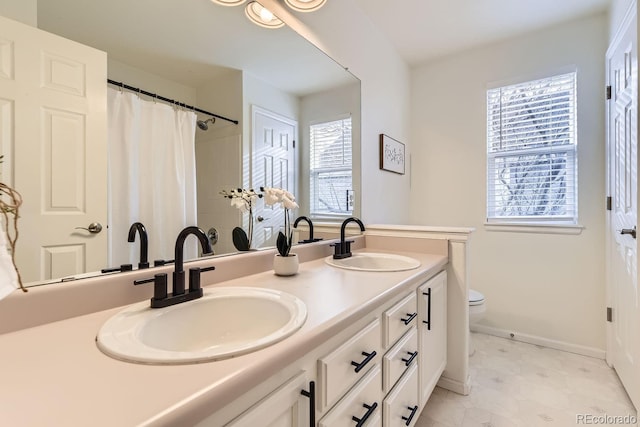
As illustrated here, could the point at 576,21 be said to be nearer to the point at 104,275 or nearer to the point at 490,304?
the point at 490,304

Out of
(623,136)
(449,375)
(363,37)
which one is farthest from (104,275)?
(623,136)

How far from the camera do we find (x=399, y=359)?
1.14 meters

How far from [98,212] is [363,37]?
6.77ft

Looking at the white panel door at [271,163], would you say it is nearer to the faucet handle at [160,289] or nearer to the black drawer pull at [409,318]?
the faucet handle at [160,289]

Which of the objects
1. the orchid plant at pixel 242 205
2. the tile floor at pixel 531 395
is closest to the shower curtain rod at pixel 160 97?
the orchid plant at pixel 242 205

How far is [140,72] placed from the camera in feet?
3.08

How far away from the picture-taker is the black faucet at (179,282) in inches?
31.6

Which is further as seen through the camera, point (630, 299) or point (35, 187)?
point (630, 299)

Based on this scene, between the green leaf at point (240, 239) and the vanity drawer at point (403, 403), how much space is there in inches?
31.0

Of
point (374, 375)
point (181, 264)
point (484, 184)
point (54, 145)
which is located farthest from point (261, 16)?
point (484, 184)

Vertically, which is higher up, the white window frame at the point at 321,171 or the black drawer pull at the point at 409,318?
the white window frame at the point at 321,171

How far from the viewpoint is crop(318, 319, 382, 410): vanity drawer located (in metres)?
0.74

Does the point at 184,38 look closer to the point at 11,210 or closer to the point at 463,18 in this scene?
the point at 11,210

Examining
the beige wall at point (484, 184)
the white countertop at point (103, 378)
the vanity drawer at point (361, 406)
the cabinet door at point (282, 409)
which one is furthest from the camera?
the beige wall at point (484, 184)
